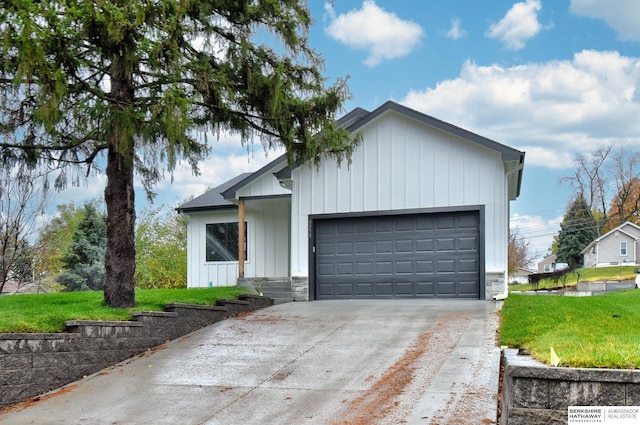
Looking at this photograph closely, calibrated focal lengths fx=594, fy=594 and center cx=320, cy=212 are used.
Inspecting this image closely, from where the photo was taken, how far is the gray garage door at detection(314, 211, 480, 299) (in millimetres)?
13398

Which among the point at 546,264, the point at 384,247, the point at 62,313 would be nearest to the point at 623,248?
the point at 546,264

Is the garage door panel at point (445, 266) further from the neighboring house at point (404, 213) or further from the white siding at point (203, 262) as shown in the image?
the white siding at point (203, 262)

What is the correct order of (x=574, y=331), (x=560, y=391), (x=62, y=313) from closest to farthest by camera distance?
(x=560, y=391) < (x=574, y=331) < (x=62, y=313)

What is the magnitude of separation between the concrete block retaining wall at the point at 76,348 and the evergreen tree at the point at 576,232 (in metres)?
50.8

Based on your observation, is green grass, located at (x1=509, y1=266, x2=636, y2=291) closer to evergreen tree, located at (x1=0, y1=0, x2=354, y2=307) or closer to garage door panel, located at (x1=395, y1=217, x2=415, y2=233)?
garage door panel, located at (x1=395, y1=217, x2=415, y2=233)

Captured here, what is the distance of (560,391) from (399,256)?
9.94m

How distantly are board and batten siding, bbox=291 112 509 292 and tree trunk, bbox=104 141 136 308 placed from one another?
16.0 ft

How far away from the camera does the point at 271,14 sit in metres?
10.5

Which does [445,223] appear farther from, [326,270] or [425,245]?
[326,270]

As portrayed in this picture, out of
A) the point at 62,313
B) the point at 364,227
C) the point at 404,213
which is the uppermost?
the point at 404,213

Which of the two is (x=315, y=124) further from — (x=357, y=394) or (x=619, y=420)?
(x=619, y=420)

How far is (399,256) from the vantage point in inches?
546

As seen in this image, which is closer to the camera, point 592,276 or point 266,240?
point 266,240

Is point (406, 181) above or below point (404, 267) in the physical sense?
above
